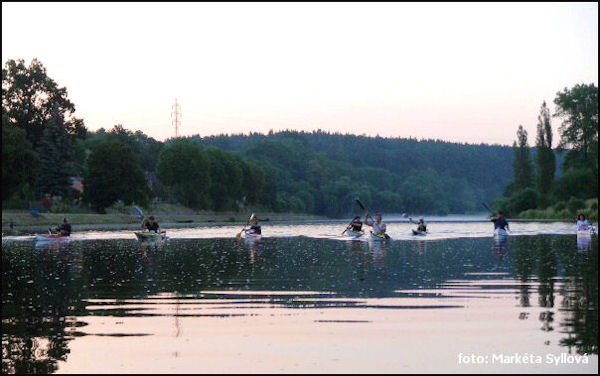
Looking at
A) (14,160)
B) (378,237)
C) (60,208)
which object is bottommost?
(378,237)

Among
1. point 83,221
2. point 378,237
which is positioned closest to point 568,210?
point 378,237

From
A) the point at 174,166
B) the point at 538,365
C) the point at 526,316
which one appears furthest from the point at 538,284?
the point at 174,166

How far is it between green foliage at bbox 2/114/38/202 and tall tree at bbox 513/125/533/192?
110 metres

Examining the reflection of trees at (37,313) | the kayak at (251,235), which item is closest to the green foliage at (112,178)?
the kayak at (251,235)

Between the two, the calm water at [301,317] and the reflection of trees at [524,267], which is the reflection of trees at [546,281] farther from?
the reflection of trees at [524,267]

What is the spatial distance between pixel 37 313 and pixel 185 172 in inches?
5126

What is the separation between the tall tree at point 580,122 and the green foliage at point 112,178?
3166 inches

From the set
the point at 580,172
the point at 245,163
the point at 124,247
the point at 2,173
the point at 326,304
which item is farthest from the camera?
the point at 245,163

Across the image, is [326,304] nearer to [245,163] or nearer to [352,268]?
[352,268]

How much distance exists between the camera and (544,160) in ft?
487

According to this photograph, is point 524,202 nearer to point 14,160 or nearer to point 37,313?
point 14,160

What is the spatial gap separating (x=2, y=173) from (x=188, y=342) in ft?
259

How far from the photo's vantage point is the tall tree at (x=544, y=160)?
484 ft

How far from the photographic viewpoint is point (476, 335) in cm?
1788
